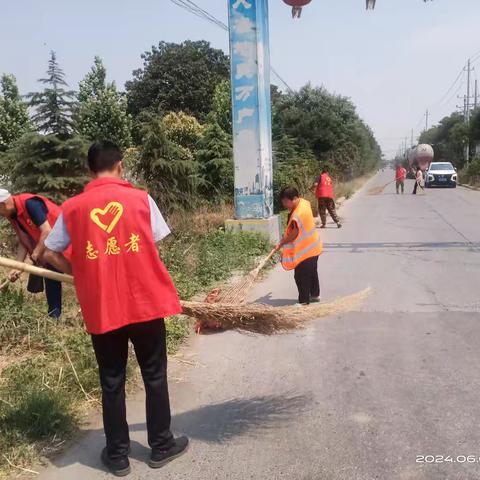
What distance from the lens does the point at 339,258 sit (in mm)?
8719

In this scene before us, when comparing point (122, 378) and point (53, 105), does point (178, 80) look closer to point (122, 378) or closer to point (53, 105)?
point (53, 105)

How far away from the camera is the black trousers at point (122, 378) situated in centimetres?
268

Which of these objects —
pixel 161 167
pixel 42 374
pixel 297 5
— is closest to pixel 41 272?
pixel 42 374

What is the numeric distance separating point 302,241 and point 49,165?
173 inches

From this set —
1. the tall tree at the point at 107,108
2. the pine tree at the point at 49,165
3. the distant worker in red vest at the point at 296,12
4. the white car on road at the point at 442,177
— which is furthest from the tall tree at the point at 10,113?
the white car on road at the point at 442,177

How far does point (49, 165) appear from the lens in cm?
786

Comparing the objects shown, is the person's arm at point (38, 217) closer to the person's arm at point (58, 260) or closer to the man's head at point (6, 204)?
the man's head at point (6, 204)

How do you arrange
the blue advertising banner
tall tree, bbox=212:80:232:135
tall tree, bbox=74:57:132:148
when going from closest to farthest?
the blue advertising banner < tall tree, bbox=212:80:232:135 < tall tree, bbox=74:57:132:148

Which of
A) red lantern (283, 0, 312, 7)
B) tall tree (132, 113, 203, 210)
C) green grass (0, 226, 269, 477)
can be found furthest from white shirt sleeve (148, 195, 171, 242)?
red lantern (283, 0, 312, 7)

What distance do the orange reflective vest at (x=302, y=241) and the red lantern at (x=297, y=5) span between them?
5.05 metres

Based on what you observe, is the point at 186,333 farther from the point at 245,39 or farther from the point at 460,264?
the point at 245,39

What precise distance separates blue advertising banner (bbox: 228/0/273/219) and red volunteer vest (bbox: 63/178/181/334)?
6875 mm

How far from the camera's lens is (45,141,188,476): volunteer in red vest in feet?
8.32

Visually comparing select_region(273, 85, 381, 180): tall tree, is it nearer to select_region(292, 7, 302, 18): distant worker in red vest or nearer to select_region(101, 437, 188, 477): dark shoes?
select_region(292, 7, 302, 18): distant worker in red vest
